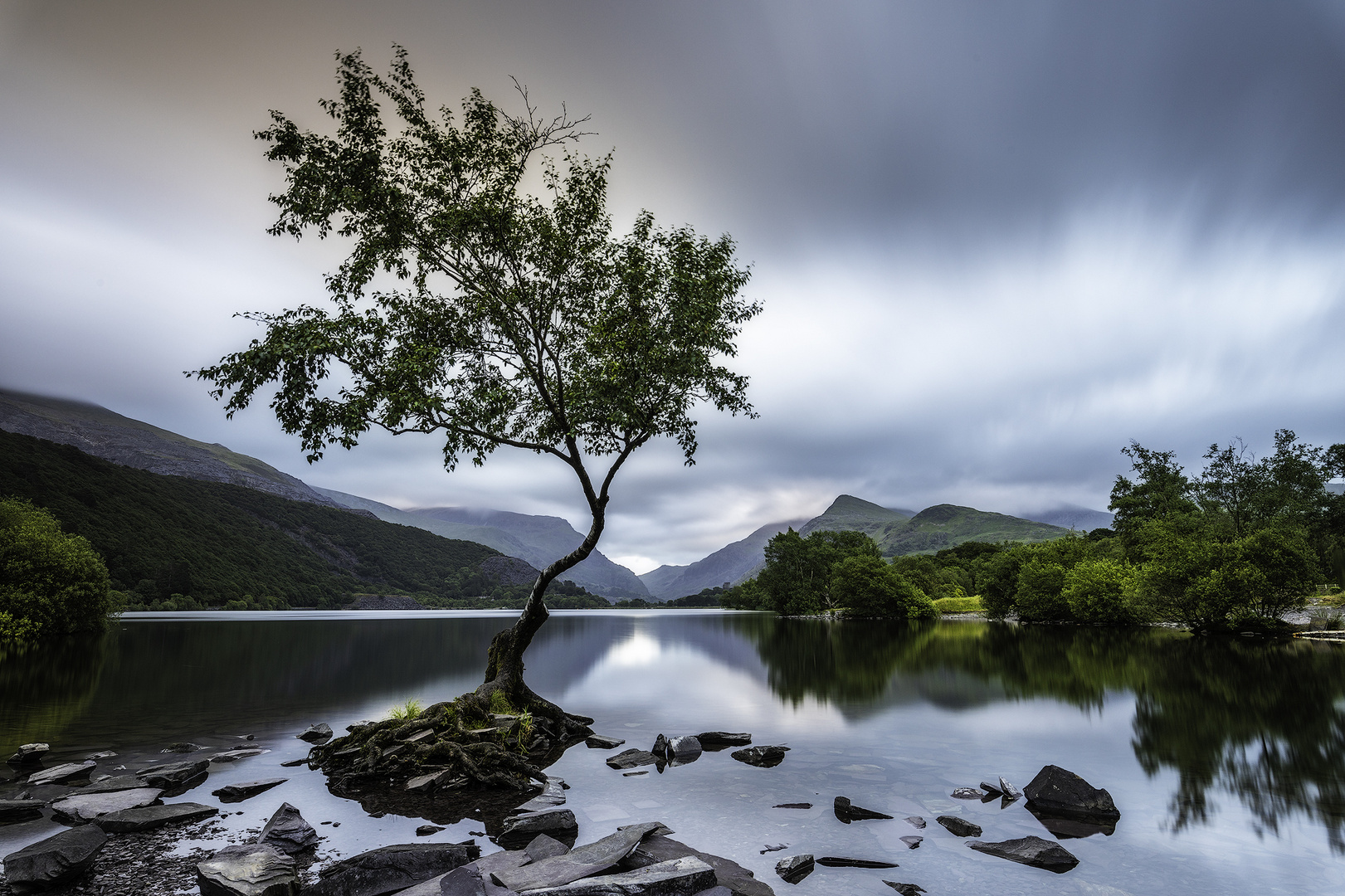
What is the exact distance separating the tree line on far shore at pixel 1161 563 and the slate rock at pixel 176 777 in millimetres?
65415

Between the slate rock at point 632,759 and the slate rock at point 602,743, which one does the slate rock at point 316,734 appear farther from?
the slate rock at point 632,759

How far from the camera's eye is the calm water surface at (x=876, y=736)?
32.1 feet

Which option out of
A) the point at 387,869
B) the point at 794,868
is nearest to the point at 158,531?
the point at 387,869

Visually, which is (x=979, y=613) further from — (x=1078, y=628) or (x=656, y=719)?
(x=656, y=719)

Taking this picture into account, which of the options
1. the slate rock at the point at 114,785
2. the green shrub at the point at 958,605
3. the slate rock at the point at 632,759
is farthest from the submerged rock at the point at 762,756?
the green shrub at the point at 958,605

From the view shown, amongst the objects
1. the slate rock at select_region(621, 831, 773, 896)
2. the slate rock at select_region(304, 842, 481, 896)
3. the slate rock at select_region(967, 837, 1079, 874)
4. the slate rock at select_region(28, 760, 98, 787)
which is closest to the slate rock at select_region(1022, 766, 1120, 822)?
the slate rock at select_region(967, 837, 1079, 874)

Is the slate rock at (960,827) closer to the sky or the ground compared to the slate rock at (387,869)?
closer to the ground

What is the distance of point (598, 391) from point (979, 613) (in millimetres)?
118106

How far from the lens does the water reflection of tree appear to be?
13.4m

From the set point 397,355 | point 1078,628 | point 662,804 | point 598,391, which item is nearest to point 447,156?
point 397,355

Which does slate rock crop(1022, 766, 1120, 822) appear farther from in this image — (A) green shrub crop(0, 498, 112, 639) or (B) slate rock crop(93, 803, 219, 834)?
(A) green shrub crop(0, 498, 112, 639)

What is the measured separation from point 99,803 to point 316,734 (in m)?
7.97

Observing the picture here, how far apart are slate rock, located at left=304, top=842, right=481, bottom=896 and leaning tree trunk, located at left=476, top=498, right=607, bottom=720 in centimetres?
1071

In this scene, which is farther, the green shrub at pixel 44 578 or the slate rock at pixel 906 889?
the green shrub at pixel 44 578
